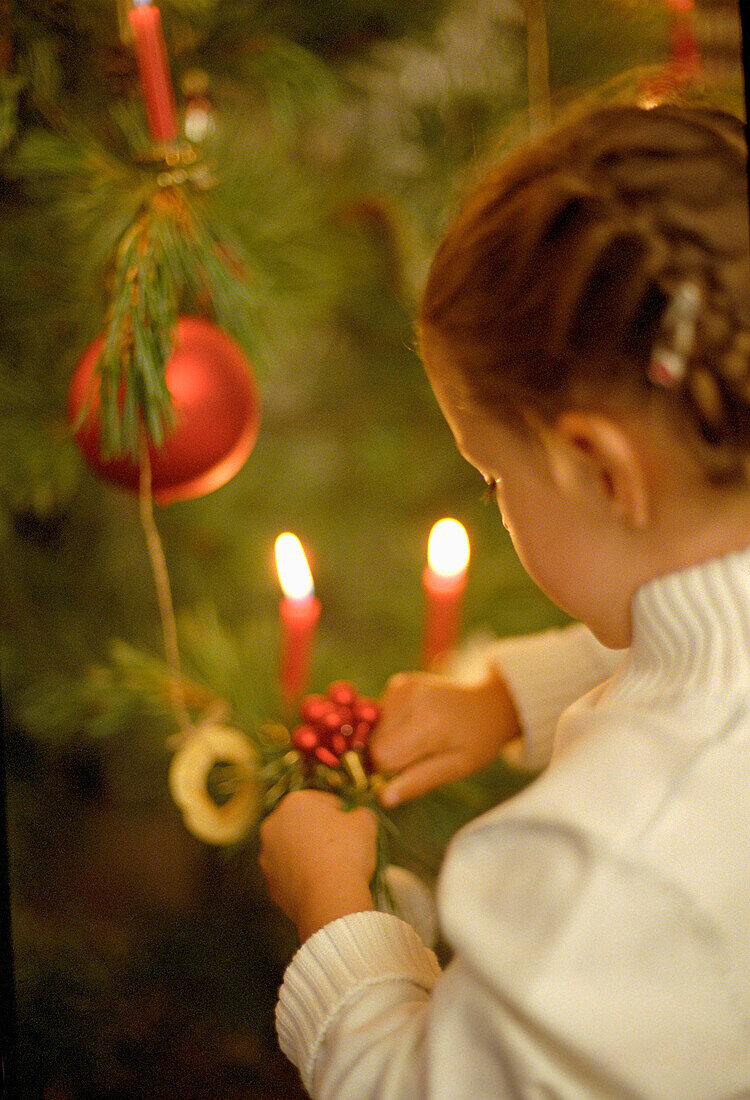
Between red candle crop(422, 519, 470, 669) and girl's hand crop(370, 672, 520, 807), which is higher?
red candle crop(422, 519, 470, 669)

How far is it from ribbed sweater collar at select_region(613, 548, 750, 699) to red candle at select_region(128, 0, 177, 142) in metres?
0.34

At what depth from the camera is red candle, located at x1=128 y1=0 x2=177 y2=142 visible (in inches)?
17.0

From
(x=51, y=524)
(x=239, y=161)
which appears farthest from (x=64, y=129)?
(x=51, y=524)

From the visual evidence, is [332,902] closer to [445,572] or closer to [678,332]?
[445,572]

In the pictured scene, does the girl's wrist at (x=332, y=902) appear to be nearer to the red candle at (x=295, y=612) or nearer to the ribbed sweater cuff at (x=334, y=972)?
the ribbed sweater cuff at (x=334, y=972)

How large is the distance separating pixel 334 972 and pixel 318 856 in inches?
2.5

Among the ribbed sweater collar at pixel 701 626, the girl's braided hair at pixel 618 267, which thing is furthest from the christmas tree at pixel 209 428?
the ribbed sweater collar at pixel 701 626

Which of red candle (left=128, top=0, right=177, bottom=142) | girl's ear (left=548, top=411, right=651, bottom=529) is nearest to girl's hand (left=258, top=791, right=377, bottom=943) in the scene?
girl's ear (left=548, top=411, right=651, bottom=529)

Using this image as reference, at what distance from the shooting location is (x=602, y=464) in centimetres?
41

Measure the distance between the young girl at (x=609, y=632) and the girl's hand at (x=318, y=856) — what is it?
3 cm

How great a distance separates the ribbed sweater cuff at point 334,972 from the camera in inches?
18.1

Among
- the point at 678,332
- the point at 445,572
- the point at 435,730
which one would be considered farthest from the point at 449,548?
the point at 678,332

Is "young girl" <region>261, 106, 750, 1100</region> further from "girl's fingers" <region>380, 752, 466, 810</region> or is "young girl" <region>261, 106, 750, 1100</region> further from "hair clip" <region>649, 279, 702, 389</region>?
"girl's fingers" <region>380, 752, 466, 810</region>

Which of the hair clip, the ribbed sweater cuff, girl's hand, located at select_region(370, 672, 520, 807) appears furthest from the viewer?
girl's hand, located at select_region(370, 672, 520, 807)
